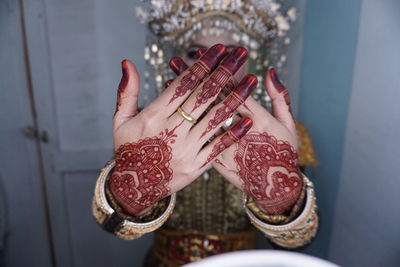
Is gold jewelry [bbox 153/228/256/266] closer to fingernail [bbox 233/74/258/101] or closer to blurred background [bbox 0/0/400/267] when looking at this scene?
blurred background [bbox 0/0/400/267]

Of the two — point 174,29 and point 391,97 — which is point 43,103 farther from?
point 391,97

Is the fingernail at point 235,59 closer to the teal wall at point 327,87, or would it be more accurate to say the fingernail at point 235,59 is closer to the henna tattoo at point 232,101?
the henna tattoo at point 232,101

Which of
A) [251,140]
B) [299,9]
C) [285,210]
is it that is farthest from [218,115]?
[299,9]

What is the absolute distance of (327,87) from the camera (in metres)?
0.82

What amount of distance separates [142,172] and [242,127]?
0.56ft

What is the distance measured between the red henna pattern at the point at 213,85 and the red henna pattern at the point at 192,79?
0.04 feet

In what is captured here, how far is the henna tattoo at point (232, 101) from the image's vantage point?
46cm

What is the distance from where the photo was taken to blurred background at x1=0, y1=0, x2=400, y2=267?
0.53 m

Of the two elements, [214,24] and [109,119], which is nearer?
[214,24]

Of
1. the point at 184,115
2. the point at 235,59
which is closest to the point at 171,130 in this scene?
the point at 184,115

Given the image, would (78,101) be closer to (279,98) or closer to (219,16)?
(219,16)

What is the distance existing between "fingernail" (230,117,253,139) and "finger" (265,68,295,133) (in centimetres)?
7

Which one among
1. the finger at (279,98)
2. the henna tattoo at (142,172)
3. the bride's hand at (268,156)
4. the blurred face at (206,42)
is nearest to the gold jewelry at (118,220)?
the henna tattoo at (142,172)

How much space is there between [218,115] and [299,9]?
0.57 metres
